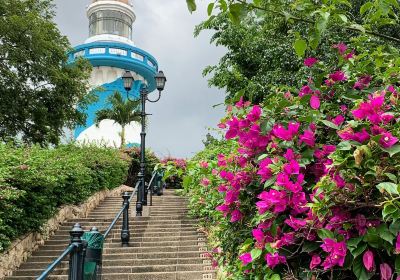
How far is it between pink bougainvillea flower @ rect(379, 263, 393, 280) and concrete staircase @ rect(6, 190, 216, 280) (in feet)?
18.0

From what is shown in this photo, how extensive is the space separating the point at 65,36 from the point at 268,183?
55.5 feet

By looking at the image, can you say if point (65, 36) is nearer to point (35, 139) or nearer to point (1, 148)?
point (35, 139)

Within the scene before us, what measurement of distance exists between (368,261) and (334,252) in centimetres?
16

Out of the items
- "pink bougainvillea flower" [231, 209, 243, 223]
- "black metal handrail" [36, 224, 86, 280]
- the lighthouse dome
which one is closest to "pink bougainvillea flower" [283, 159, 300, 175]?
"pink bougainvillea flower" [231, 209, 243, 223]

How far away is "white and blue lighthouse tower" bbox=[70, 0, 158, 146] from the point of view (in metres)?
30.1

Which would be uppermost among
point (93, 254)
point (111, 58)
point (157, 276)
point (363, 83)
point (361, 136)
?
point (111, 58)

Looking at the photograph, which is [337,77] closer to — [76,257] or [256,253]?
[256,253]

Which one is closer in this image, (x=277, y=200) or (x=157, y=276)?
(x=277, y=200)

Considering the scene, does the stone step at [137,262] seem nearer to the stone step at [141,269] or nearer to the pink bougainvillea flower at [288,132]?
the stone step at [141,269]

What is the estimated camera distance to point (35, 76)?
665 inches

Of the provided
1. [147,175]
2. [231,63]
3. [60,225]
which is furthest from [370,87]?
[147,175]

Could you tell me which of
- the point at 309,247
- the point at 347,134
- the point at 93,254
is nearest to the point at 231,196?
the point at 309,247

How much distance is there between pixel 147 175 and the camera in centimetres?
2345

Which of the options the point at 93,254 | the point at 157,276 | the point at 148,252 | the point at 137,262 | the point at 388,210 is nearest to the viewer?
the point at 388,210
